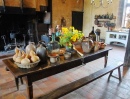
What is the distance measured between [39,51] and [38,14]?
5095 millimetres

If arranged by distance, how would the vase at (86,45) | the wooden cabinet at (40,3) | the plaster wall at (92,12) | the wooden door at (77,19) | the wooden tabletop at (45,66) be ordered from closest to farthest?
the wooden tabletop at (45,66) < the vase at (86,45) < the wooden cabinet at (40,3) < the plaster wall at (92,12) < the wooden door at (77,19)

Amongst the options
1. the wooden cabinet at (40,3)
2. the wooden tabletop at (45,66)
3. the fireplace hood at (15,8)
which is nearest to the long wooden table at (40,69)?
the wooden tabletop at (45,66)

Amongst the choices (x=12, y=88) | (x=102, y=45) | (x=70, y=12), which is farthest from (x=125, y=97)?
(x=70, y=12)

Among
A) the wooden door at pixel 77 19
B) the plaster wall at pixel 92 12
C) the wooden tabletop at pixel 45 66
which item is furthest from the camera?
the wooden door at pixel 77 19

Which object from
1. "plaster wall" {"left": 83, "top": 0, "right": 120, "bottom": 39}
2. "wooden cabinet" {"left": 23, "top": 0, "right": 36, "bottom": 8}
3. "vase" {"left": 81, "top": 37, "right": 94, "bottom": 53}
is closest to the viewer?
"vase" {"left": 81, "top": 37, "right": 94, "bottom": 53}

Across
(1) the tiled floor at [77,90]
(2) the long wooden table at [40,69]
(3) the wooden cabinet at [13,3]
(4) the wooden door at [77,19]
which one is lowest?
(1) the tiled floor at [77,90]

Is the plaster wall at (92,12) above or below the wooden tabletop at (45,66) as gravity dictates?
above

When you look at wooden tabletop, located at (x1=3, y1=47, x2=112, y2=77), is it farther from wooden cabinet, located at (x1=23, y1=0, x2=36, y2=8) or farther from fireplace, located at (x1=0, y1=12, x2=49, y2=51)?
wooden cabinet, located at (x1=23, y1=0, x2=36, y2=8)

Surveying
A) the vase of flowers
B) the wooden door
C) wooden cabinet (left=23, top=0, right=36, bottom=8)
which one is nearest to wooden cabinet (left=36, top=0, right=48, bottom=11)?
wooden cabinet (left=23, top=0, right=36, bottom=8)

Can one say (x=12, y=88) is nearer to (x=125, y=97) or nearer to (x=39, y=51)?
(x=39, y=51)

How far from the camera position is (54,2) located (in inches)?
263

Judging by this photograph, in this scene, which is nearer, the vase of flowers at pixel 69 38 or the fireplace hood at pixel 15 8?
the vase of flowers at pixel 69 38

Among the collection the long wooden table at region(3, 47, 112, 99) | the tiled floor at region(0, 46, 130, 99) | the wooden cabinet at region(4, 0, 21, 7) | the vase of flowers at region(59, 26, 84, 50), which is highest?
the wooden cabinet at region(4, 0, 21, 7)

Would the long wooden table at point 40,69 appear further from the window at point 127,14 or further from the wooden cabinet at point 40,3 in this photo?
the window at point 127,14
